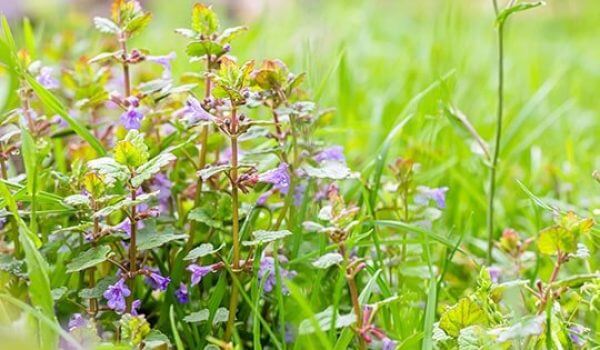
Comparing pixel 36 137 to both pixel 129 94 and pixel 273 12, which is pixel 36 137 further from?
pixel 273 12

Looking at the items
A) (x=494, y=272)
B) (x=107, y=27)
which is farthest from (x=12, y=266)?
(x=494, y=272)

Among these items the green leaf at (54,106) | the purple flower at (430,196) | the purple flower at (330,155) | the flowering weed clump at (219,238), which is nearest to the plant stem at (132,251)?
the flowering weed clump at (219,238)

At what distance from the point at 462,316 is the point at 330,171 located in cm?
31

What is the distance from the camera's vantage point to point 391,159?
2.17 metres

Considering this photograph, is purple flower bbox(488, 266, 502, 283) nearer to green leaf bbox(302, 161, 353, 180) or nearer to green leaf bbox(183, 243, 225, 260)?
green leaf bbox(302, 161, 353, 180)

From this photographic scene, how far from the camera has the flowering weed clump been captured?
115 centimetres

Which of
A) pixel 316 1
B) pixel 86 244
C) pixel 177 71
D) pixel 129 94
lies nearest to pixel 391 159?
pixel 129 94

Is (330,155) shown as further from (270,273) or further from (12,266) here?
(12,266)

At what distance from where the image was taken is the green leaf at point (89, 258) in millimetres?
1187

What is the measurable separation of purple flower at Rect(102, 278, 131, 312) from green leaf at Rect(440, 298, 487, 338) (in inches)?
17.2

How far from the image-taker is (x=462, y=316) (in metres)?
1.17

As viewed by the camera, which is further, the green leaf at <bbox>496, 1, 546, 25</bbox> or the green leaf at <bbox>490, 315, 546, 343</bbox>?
the green leaf at <bbox>496, 1, 546, 25</bbox>

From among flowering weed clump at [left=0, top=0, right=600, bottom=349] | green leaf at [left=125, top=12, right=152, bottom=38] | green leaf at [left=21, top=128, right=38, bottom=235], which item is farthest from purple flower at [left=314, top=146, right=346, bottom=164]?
green leaf at [left=21, top=128, right=38, bottom=235]

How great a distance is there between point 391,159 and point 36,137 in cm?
94
